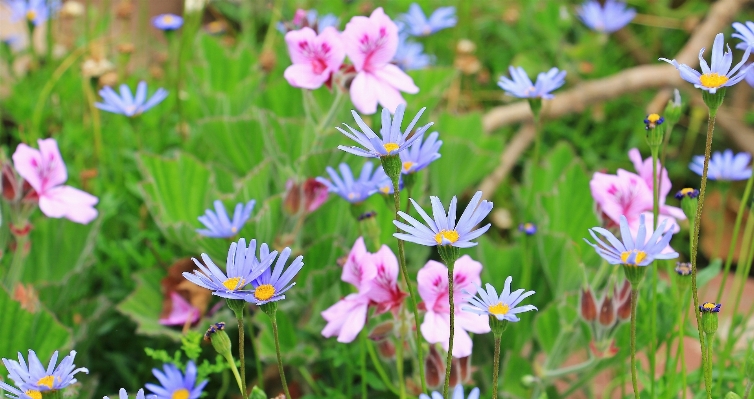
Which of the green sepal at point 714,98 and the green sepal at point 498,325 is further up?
the green sepal at point 714,98

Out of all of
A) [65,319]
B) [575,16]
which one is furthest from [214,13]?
[65,319]

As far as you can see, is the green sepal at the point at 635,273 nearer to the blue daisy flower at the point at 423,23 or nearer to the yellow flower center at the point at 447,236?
the yellow flower center at the point at 447,236

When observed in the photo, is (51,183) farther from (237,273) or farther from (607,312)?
(607,312)

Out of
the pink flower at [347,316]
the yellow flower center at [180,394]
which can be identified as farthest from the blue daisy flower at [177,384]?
the pink flower at [347,316]

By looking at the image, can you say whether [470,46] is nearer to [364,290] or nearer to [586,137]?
[586,137]

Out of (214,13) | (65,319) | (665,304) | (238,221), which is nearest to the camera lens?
(238,221)

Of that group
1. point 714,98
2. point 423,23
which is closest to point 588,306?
point 714,98
